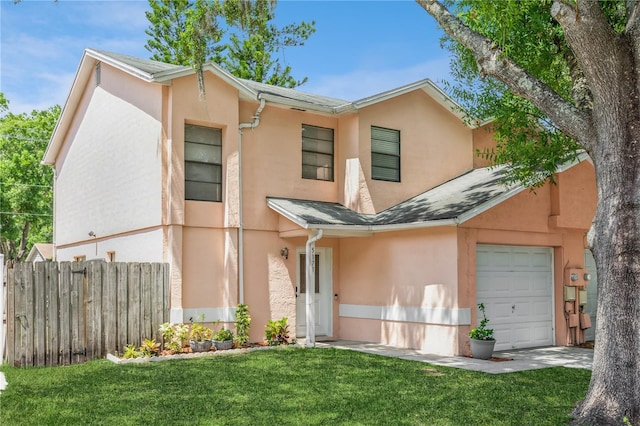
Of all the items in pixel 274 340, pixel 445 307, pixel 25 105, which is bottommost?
pixel 274 340

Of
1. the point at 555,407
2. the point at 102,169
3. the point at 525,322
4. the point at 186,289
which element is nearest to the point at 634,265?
the point at 555,407

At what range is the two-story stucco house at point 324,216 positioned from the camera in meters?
12.8

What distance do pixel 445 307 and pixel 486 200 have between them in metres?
2.43

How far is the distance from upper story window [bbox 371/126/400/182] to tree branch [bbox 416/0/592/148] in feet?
24.7

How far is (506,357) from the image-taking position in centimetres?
1193

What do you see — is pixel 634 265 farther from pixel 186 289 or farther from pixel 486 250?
pixel 186 289

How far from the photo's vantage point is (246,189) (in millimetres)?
13781

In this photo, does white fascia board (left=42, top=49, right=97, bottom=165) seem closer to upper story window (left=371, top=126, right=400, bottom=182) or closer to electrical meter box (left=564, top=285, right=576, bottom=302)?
upper story window (left=371, top=126, right=400, bottom=182)

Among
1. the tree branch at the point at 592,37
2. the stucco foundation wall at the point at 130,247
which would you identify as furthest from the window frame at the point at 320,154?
the tree branch at the point at 592,37

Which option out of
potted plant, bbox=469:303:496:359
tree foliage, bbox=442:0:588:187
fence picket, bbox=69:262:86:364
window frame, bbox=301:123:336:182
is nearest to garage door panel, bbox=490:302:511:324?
potted plant, bbox=469:303:496:359

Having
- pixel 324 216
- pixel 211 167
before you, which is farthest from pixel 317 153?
pixel 211 167

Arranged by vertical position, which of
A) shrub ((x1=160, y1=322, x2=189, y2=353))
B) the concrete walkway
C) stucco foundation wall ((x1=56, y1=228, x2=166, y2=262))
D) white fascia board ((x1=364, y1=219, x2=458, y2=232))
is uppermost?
white fascia board ((x1=364, y1=219, x2=458, y2=232))

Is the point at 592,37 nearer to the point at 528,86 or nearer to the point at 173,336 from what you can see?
the point at 528,86

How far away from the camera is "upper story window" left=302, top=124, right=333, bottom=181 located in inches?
594
